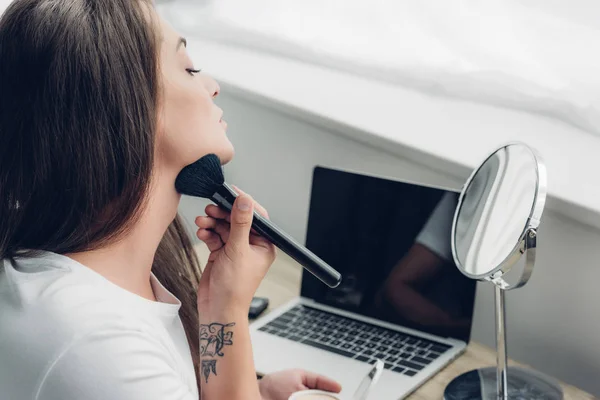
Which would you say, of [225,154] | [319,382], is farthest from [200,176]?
[319,382]

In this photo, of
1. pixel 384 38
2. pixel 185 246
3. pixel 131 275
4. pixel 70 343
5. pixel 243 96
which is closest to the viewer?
pixel 70 343

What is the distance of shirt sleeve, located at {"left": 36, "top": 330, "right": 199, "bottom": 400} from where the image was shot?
64 centimetres

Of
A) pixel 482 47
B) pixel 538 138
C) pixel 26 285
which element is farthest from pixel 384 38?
pixel 26 285

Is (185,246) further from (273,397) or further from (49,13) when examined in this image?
(49,13)

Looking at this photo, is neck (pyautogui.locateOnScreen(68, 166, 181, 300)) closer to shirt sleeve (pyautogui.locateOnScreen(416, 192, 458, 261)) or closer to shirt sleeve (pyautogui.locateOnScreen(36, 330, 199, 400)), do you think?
shirt sleeve (pyautogui.locateOnScreen(36, 330, 199, 400))

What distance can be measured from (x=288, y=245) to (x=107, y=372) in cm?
26

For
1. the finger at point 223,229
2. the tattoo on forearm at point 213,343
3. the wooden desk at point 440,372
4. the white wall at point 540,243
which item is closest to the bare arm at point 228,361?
the tattoo on forearm at point 213,343

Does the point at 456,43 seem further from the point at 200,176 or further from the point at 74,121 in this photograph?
the point at 74,121

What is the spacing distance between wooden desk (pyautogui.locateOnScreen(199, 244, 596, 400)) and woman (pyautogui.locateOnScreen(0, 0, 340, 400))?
0.23 meters

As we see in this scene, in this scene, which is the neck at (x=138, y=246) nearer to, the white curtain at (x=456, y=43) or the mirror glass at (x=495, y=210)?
the mirror glass at (x=495, y=210)

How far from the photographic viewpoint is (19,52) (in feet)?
2.29

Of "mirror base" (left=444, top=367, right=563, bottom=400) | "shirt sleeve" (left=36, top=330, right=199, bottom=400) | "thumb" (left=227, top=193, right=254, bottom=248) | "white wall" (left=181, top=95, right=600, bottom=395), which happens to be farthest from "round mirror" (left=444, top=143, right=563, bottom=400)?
"shirt sleeve" (left=36, top=330, right=199, bottom=400)

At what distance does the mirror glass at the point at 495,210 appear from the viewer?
30.7 inches

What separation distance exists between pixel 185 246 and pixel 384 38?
0.50 meters
